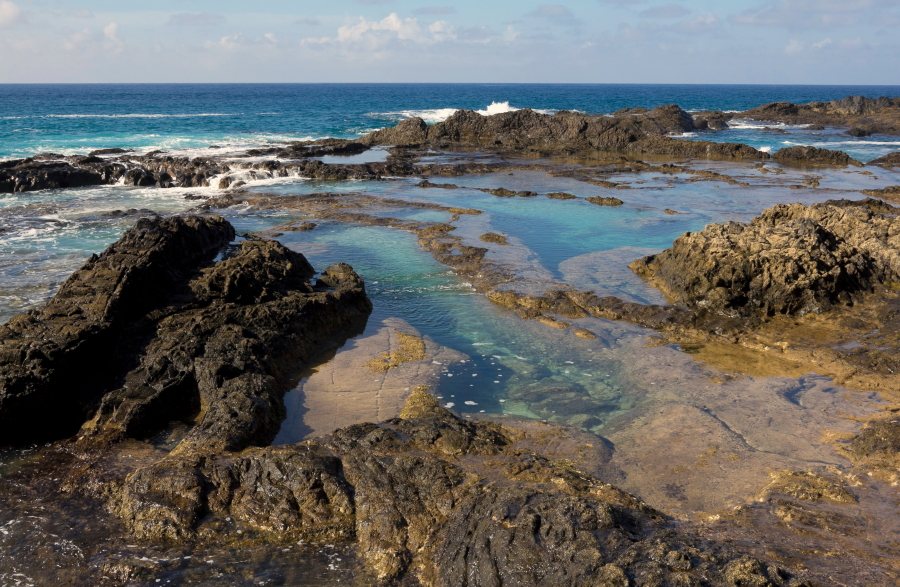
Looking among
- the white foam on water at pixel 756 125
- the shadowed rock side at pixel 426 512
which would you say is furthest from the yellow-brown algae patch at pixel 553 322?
the white foam on water at pixel 756 125

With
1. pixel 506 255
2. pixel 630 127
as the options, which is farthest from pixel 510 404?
pixel 630 127

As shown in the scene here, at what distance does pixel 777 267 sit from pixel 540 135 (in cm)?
3019

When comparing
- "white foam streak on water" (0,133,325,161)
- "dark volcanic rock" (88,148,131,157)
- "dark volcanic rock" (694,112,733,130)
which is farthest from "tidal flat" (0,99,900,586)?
"dark volcanic rock" (694,112,733,130)

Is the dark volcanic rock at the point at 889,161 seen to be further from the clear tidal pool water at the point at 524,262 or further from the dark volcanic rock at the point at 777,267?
the dark volcanic rock at the point at 777,267

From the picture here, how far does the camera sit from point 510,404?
315 inches

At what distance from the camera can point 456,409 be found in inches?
307

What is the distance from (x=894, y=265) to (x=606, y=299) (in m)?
5.44

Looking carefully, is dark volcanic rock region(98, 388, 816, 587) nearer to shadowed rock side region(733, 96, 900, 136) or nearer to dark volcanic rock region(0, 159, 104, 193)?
dark volcanic rock region(0, 159, 104, 193)

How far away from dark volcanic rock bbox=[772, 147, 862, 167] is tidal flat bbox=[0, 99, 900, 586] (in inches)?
822

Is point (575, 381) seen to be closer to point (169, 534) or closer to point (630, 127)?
point (169, 534)

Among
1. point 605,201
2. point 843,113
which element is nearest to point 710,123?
point 843,113

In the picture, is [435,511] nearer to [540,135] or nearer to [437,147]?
[437,147]

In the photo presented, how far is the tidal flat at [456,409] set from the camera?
4.86m

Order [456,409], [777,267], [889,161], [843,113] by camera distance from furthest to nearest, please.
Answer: [843,113] < [889,161] < [777,267] < [456,409]
